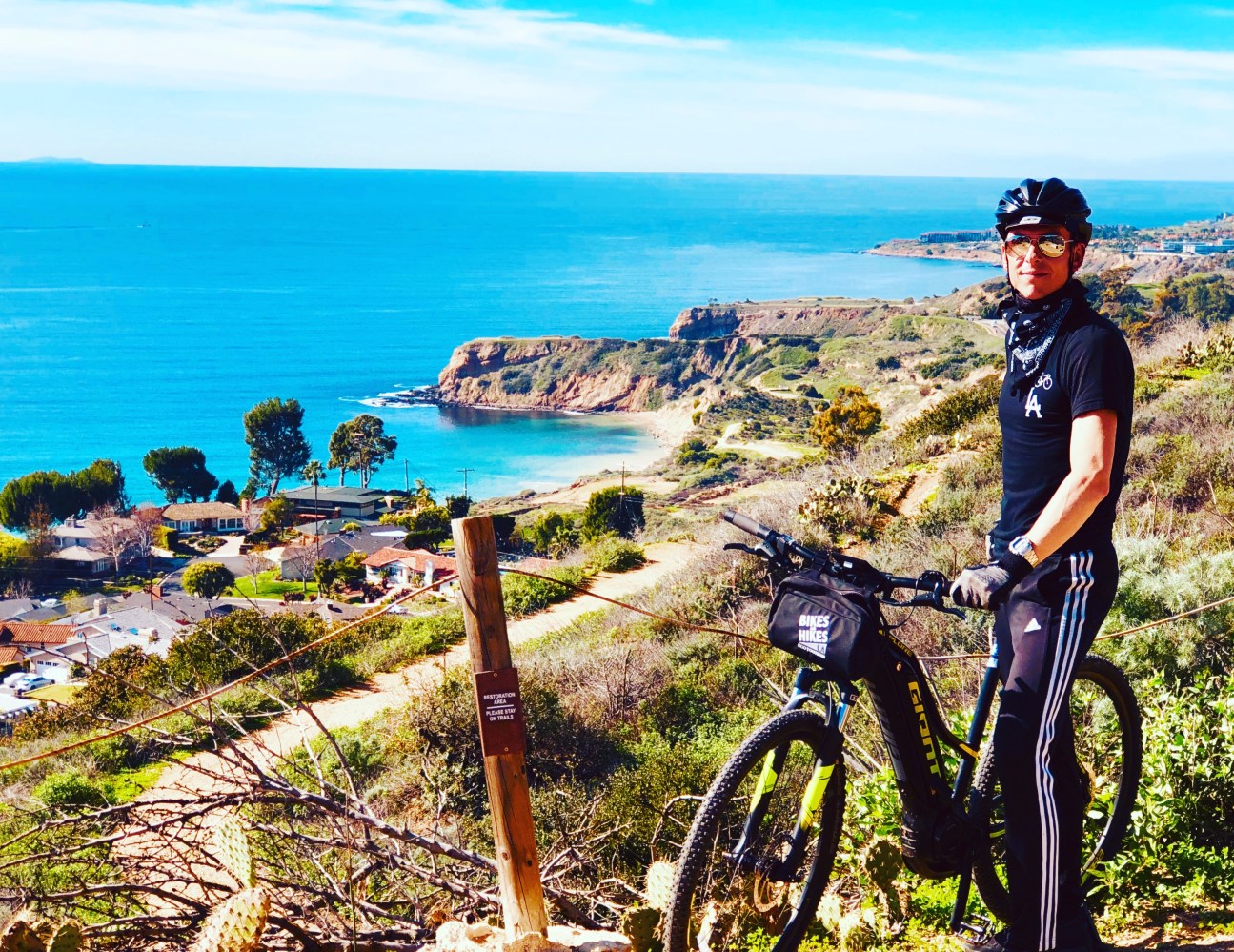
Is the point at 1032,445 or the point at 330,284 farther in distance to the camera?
the point at 330,284

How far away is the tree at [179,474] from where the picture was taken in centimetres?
5978

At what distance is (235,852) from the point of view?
330cm

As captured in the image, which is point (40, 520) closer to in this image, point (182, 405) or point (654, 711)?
point (182, 405)

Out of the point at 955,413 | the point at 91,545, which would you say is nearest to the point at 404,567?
the point at 955,413

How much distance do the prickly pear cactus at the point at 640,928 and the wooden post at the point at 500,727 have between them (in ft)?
0.74

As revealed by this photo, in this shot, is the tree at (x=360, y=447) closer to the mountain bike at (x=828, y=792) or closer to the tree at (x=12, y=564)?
the tree at (x=12, y=564)

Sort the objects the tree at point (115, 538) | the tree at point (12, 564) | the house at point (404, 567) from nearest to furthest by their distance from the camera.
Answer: the house at point (404, 567) < the tree at point (12, 564) < the tree at point (115, 538)

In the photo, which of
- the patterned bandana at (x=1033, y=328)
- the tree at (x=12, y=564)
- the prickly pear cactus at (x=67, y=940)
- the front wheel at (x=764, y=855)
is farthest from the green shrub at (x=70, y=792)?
the tree at (x=12, y=564)

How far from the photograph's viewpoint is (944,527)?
10797 mm

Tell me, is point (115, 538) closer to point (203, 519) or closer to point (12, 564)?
point (12, 564)

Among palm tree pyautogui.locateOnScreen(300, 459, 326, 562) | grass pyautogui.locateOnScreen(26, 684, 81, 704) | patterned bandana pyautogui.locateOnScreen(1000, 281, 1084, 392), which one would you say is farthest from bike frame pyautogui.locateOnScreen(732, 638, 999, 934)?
palm tree pyautogui.locateOnScreen(300, 459, 326, 562)

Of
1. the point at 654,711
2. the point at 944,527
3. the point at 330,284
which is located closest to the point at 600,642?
the point at 654,711

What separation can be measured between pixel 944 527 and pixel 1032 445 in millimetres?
8376

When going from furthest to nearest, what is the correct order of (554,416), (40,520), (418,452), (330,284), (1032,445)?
1. (330,284)
2. (554,416)
3. (418,452)
4. (40,520)
5. (1032,445)
